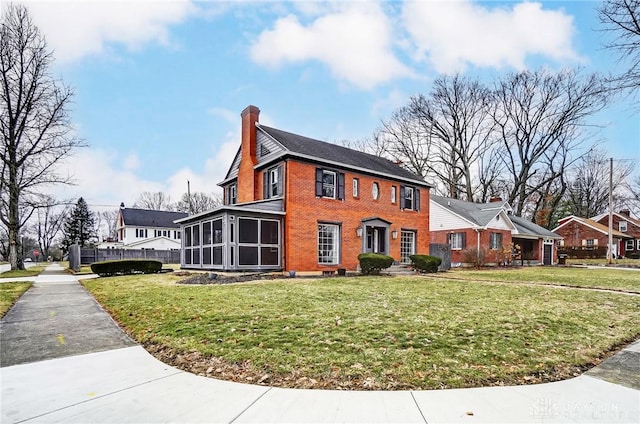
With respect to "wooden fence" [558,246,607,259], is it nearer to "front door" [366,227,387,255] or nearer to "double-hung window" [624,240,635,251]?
"double-hung window" [624,240,635,251]

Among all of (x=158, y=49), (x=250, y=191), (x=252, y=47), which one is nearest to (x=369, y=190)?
(x=250, y=191)

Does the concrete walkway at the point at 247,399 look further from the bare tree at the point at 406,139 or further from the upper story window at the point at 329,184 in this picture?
the bare tree at the point at 406,139

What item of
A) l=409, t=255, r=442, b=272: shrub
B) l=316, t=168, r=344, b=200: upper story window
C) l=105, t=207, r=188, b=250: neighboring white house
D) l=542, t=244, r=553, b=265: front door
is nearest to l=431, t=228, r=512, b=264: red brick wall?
l=542, t=244, r=553, b=265: front door

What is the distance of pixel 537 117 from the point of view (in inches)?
1437

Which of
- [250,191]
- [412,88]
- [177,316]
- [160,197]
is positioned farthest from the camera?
[160,197]

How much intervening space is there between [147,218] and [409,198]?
40.6 m

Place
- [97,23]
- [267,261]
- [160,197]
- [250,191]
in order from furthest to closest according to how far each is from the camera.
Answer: [160,197] < [250,191] < [267,261] < [97,23]

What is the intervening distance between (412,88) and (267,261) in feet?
96.7

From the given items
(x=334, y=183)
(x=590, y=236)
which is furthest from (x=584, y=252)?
(x=334, y=183)

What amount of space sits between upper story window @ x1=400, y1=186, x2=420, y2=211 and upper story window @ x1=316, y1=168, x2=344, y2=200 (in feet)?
17.1

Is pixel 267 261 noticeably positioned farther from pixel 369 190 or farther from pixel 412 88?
pixel 412 88

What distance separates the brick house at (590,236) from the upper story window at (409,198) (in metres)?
28.6

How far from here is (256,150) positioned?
64.0ft

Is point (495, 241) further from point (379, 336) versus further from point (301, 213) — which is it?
point (379, 336)
